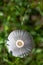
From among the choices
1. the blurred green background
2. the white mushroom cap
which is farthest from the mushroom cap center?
the blurred green background

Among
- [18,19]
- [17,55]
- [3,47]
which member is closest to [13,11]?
[18,19]

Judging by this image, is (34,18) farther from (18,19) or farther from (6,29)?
(6,29)

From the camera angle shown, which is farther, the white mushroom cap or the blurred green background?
the blurred green background

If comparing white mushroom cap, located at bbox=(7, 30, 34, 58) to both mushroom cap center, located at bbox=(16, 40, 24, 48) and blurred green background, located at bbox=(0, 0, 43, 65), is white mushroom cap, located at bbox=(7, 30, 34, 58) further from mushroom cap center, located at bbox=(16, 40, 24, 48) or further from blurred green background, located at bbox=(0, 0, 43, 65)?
blurred green background, located at bbox=(0, 0, 43, 65)

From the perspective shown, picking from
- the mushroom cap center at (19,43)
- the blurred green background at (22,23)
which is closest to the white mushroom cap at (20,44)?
the mushroom cap center at (19,43)

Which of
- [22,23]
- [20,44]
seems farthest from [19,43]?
[22,23]

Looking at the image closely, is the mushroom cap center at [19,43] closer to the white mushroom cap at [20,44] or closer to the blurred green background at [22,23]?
the white mushroom cap at [20,44]
